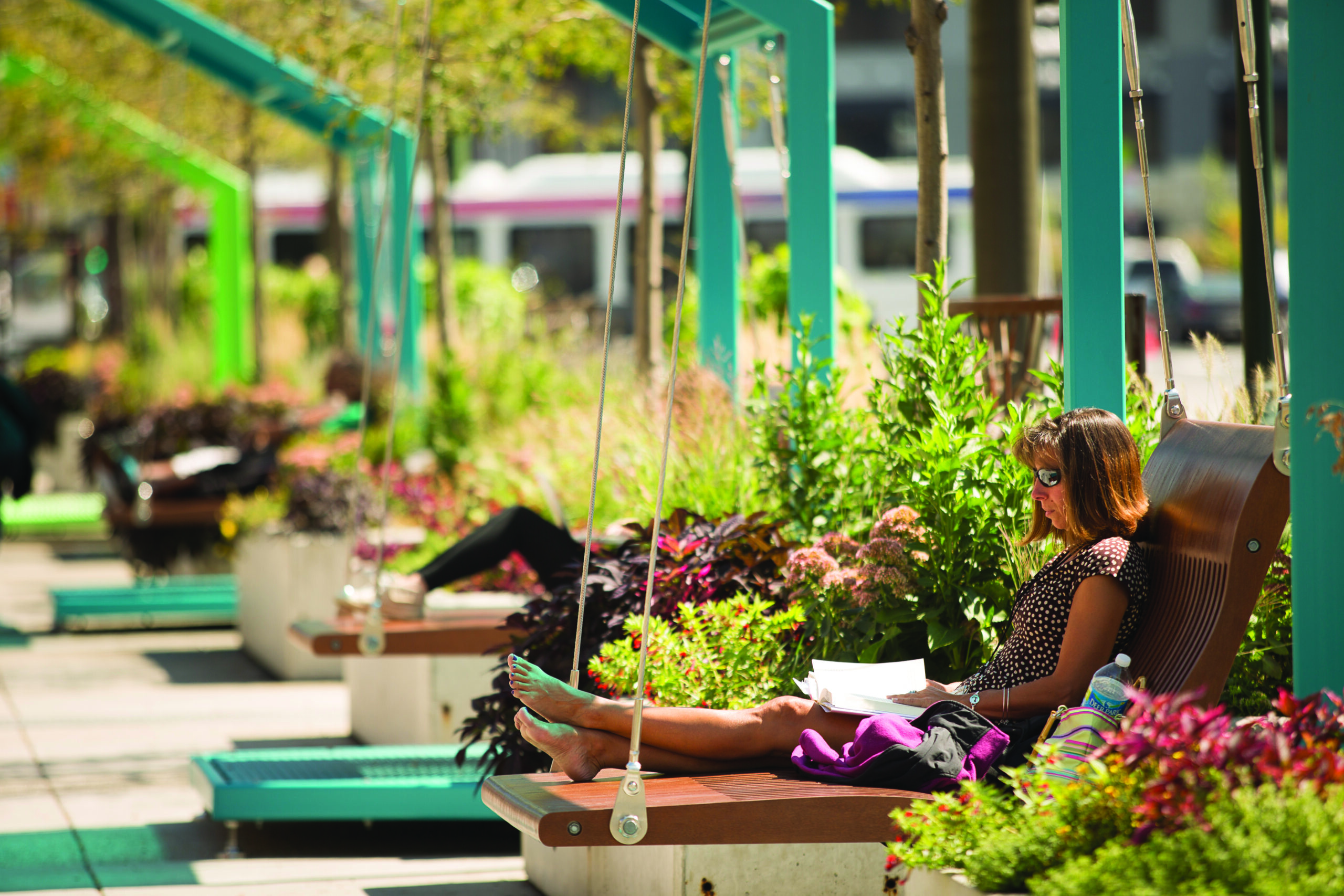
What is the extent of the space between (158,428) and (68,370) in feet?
25.1

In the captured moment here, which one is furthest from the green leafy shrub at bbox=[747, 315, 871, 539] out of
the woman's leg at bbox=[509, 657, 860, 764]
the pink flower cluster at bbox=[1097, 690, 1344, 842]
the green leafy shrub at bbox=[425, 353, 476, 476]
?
the green leafy shrub at bbox=[425, 353, 476, 476]

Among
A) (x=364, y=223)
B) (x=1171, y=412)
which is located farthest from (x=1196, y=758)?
(x=364, y=223)

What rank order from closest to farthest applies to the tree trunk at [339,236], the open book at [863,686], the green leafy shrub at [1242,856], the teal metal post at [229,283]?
the green leafy shrub at [1242,856] < the open book at [863,686] < the tree trunk at [339,236] < the teal metal post at [229,283]

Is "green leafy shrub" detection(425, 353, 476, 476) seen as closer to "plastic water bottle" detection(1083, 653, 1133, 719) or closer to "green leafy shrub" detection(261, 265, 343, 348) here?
"plastic water bottle" detection(1083, 653, 1133, 719)

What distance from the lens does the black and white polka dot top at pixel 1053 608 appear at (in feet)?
11.5

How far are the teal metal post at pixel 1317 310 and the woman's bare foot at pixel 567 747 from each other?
1449 millimetres

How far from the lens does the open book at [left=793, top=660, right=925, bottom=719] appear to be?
353 cm

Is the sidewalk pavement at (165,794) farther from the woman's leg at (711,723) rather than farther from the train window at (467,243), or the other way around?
the train window at (467,243)

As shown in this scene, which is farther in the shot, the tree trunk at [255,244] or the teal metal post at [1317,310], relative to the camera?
the tree trunk at [255,244]

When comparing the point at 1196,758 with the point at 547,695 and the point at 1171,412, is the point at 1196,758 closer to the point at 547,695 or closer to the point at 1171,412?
the point at 547,695

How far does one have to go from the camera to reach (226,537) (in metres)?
10.0

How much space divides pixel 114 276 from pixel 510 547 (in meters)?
20.1

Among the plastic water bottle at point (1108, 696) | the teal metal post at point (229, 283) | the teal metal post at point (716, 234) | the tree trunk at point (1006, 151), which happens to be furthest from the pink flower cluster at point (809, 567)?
the teal metal post at point (229, 283)

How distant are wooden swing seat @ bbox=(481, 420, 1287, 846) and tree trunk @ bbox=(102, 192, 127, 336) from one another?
69.8ft
